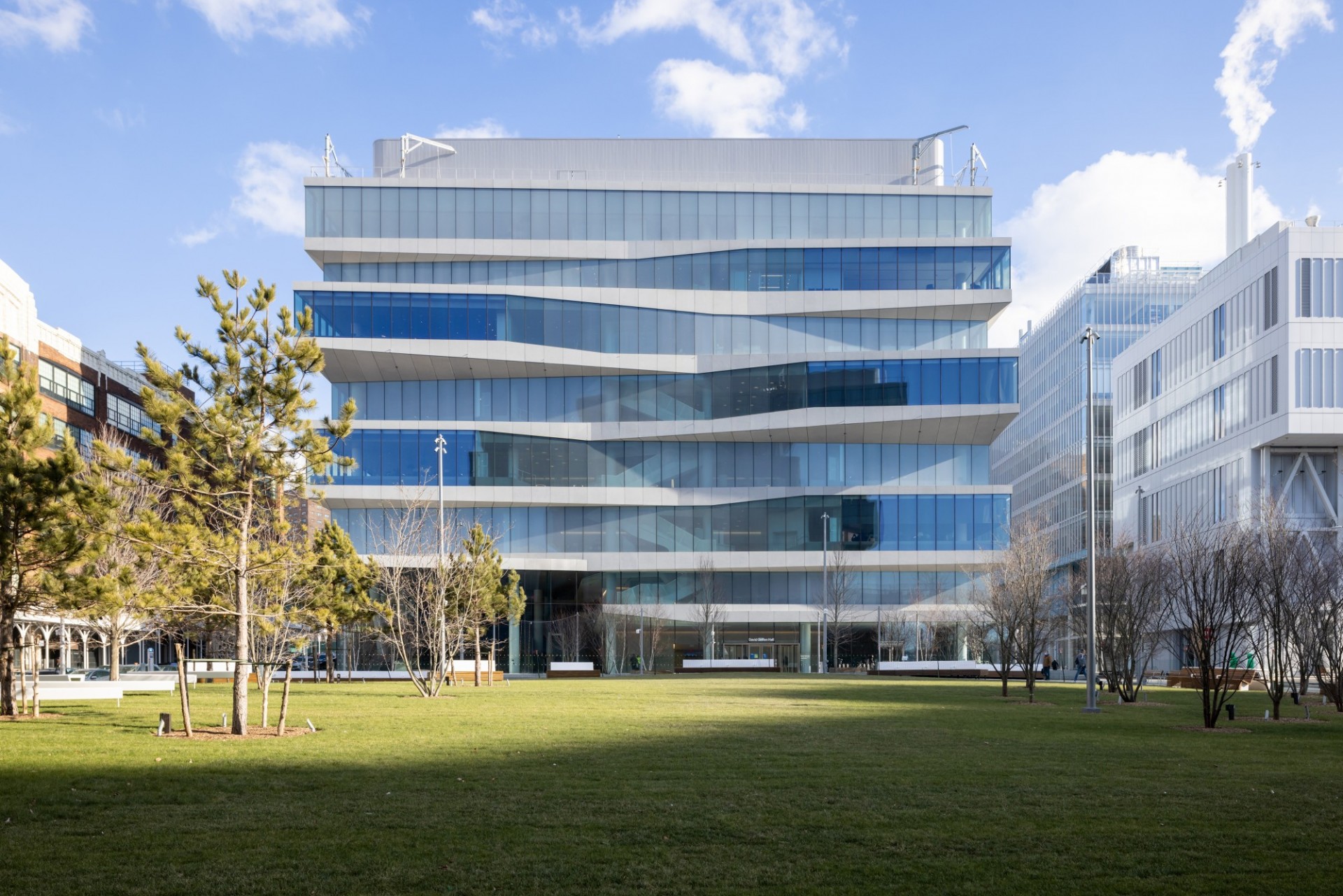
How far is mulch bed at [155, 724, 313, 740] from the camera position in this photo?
22547mm

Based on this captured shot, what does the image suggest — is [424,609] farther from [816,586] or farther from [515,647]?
[816,586]

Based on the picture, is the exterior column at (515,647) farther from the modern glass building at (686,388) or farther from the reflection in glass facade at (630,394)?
the reflection in glass facade at (630,394)

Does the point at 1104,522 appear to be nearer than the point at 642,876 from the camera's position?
No

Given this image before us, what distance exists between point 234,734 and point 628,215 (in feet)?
203

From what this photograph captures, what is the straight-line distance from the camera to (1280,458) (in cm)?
7569

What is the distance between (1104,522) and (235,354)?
107407 millimetres

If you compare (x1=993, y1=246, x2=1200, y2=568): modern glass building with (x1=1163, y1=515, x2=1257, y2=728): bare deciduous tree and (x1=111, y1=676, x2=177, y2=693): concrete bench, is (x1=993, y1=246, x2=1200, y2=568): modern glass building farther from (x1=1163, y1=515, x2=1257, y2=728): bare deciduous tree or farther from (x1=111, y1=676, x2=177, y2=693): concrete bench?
(x1=111, y1=676, x2=177, y2=693): concrete bench

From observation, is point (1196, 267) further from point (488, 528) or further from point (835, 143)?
point (488, 528)

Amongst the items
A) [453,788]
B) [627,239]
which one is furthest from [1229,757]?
[627,239]

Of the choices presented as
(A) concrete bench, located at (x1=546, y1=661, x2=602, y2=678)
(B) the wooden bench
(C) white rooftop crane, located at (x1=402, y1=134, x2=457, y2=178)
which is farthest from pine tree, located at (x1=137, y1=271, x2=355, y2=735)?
(C) white rooftop crane, located at (x1=402, y1=134, x2=457, y2=178)

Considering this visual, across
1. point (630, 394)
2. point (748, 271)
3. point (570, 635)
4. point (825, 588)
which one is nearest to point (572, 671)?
point (570, 635)

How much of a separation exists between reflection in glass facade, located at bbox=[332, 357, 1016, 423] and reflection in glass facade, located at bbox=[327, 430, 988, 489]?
1914mm

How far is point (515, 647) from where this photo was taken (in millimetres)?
78500

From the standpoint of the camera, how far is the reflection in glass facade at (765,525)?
78500mm
